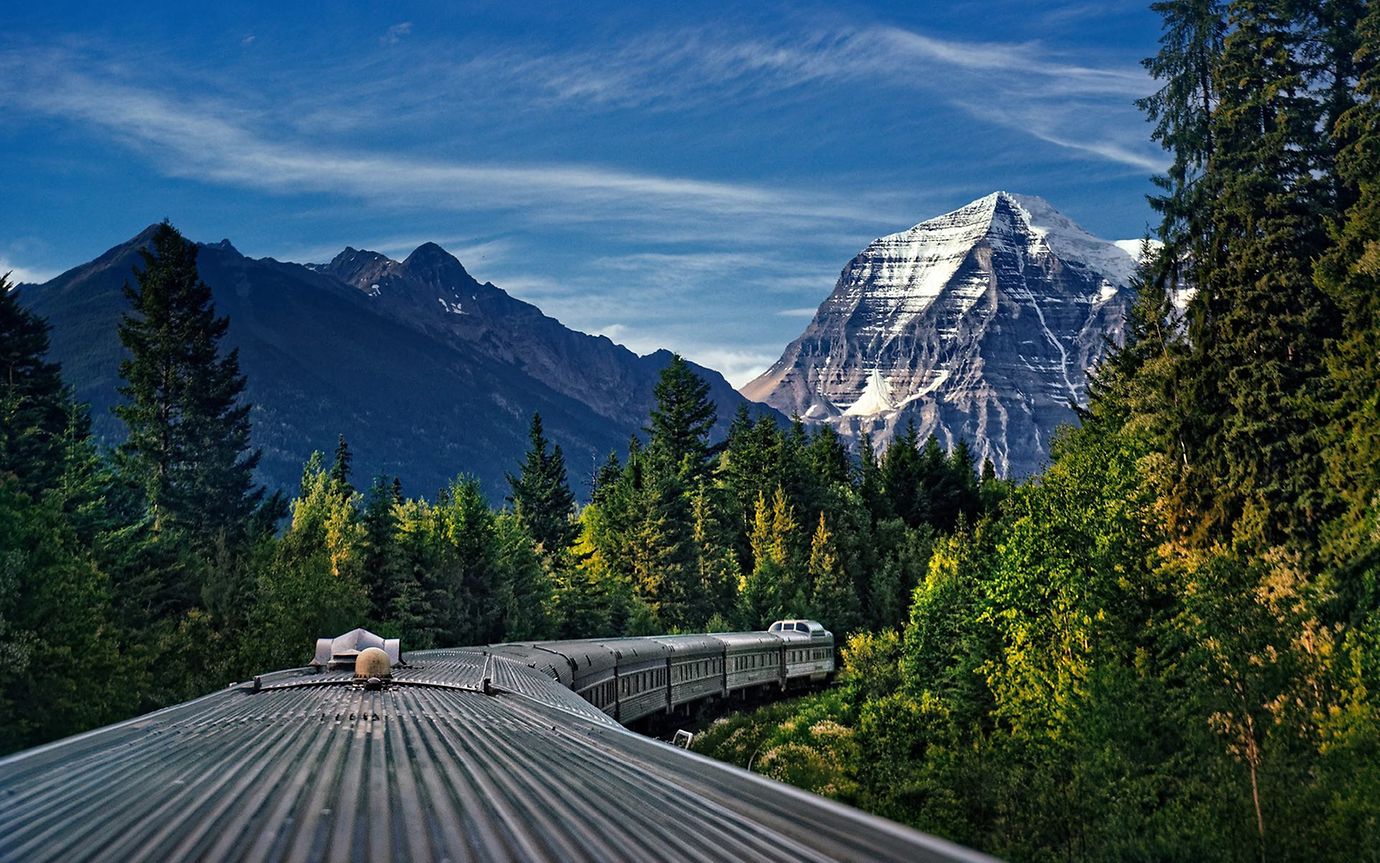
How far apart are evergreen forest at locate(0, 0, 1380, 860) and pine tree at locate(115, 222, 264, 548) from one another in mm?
203

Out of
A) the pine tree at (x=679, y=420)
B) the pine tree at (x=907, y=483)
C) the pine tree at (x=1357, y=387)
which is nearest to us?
the pine tree at (x=1357, y=387)

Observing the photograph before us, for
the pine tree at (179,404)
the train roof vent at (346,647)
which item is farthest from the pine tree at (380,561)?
the train roof vent at (346,647)

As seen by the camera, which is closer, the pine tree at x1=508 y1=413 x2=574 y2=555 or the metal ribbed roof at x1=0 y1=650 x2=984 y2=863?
the metal ribbed roof at x1=0 y1=650 x2=984 y2=863

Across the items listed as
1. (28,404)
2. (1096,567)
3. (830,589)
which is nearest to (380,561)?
(28,404)

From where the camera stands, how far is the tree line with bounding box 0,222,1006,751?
38.7 m

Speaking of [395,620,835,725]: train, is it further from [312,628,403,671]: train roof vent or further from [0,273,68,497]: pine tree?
[0,273,68,497]: pine tree

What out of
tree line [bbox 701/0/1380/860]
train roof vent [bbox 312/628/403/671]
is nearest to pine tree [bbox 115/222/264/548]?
tree line [bbox 701/0/1380/860]

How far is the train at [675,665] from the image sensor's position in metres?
33.7

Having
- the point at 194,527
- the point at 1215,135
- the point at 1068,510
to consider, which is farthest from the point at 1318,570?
the point at 194,527

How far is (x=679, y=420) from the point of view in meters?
108

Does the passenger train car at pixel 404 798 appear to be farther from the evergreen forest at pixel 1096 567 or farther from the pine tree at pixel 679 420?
the pine tree at pixel 679 420

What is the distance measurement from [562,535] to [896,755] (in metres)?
75.2

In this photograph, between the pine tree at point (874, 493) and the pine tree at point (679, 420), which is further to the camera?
the pine tree at point (874, 493)

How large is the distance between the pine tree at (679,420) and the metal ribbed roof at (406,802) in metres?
95.4
